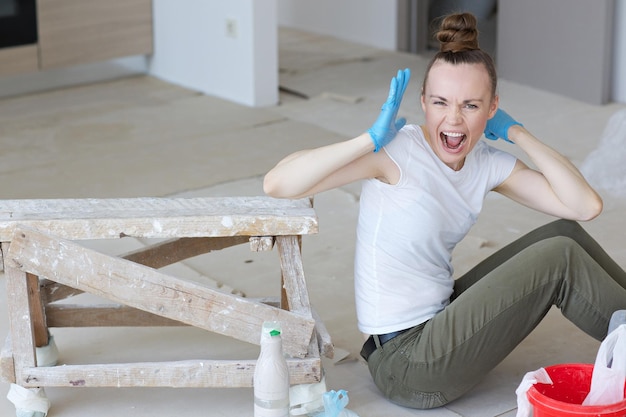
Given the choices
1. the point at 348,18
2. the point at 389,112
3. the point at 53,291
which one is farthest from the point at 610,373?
the point at 348,18

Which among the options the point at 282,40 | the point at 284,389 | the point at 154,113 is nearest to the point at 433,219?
the point at 284,389

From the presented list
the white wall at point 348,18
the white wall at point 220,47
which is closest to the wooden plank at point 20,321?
the white wall at point 220,47

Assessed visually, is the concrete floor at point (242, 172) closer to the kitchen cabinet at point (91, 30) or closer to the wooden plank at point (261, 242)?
the kitchen cabinet at point (91, 30)

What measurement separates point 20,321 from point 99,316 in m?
0.32

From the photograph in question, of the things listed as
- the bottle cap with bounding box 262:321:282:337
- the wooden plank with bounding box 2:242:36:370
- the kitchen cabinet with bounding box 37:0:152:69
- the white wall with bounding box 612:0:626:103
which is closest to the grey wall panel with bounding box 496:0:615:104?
the white wall with bounding box 612:0:626:103

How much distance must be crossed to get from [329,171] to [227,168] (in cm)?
216

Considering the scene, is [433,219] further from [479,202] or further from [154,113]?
[154,113]

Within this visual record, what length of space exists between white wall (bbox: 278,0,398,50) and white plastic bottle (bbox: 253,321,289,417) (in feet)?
15.2

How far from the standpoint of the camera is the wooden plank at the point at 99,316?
2533 millimetres

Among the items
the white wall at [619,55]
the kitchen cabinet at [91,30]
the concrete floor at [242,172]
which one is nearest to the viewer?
the concrete floor at [242,172]

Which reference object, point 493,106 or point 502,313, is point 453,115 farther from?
point 502,313

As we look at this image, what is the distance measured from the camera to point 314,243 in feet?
11.4

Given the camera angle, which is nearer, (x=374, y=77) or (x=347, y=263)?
(x=347, y=263)

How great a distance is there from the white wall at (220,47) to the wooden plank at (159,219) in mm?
2960
